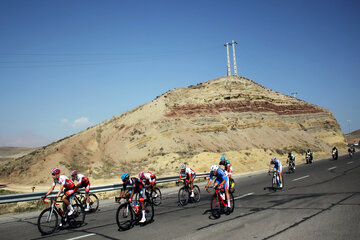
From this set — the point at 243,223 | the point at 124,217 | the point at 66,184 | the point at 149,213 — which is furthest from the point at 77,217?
the point at 243,223

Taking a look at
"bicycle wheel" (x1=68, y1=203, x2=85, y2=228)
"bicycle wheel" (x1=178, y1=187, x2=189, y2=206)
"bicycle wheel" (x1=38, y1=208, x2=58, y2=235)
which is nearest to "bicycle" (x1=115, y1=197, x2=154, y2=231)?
"bicycle wheel" (x1=68, y1=203, x2=85, y2=228)

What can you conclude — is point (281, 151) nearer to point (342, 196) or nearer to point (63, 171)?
point (63, 171)

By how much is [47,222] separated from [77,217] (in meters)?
1.27

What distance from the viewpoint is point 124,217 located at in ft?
28.7

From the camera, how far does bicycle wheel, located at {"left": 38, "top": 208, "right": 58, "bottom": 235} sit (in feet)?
28.3

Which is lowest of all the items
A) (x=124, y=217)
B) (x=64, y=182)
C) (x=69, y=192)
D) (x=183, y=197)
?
(x=183, y=197)

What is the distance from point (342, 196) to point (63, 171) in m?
31.1

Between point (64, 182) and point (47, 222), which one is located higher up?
point (64, 182)

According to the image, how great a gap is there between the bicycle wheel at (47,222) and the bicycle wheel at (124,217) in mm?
2020

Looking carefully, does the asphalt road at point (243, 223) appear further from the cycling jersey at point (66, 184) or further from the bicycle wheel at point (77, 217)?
the cycling jersey at point (66, 184)

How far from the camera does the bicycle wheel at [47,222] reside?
340 inches

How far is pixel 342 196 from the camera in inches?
480

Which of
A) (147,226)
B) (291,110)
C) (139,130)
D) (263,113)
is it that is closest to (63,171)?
(139,130)

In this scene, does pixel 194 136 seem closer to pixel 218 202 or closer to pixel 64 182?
pixel 218 202
